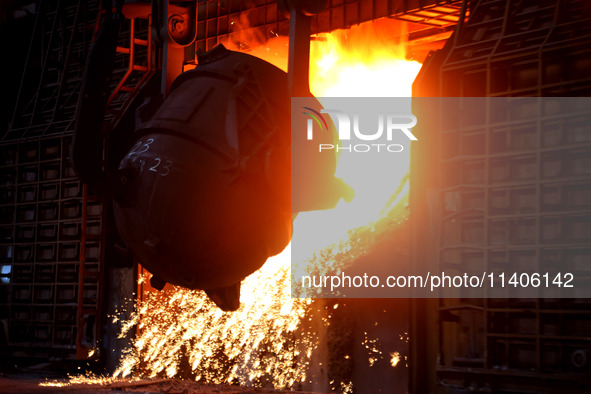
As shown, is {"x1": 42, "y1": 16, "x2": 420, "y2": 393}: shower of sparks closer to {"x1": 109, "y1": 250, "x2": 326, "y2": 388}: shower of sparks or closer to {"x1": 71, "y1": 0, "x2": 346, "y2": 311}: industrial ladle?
{"x1": 109, "y1": 250, "x2": 326, "y2": 388}: shower of sparks

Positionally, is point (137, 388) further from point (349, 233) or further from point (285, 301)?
point (349, 233)

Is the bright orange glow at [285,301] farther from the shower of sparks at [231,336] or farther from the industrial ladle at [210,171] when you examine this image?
the industrial ladle at [210,171]

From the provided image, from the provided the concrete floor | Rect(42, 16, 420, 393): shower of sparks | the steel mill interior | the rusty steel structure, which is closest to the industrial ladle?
the steel mill interior

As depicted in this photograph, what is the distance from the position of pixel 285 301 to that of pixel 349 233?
1.05 metres

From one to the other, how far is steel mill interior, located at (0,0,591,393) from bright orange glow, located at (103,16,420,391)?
0.08ft

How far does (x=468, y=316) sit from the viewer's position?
213 inches

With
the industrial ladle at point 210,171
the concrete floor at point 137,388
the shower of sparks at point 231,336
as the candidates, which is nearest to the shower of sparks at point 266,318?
the shower of sparks at point 231,336

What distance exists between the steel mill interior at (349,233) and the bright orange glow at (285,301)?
0.02 m

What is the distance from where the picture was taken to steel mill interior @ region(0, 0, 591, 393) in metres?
4.85

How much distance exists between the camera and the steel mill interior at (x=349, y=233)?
15.9 feet

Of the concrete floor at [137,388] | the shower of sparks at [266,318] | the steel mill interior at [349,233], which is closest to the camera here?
the steel mill interior at [349,233]

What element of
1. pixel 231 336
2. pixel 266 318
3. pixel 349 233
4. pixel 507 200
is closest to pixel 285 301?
pixel 266 318

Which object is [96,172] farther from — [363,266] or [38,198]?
[38,198]

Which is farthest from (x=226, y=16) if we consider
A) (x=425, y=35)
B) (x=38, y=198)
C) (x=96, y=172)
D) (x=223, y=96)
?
(x=96, y=172)
